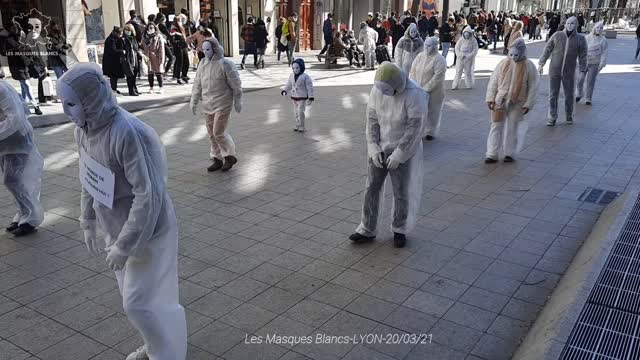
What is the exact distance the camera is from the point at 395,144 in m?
5.07

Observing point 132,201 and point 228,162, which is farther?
point 228,162

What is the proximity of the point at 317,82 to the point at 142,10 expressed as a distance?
19.9 ft

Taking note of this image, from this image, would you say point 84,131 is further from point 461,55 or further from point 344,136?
point 461,55

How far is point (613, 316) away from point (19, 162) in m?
5.39

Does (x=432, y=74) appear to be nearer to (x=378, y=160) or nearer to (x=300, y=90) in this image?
(x=300, y=90)

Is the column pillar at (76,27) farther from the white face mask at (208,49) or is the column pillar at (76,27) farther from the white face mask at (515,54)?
the white face mask at (515,54)

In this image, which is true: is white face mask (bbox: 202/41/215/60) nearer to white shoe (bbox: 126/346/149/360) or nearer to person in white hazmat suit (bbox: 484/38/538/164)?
person in white hazmat suit (bbox: 484/38/538/164)

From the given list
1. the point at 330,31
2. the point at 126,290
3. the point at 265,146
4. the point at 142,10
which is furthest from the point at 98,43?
the point at 126,290

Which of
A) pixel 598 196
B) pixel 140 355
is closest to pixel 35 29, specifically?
pixel 140 355

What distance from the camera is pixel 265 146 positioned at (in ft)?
30.1

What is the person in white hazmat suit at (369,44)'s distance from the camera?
19.8 metres

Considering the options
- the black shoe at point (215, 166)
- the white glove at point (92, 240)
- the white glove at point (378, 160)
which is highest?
the white glove at point (378, 160)

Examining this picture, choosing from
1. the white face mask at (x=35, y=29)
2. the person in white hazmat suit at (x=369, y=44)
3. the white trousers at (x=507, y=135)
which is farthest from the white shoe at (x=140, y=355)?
the person in white hazmat suit at (x=369, y=44)

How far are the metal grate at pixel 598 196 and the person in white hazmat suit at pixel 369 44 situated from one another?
45.6ft
